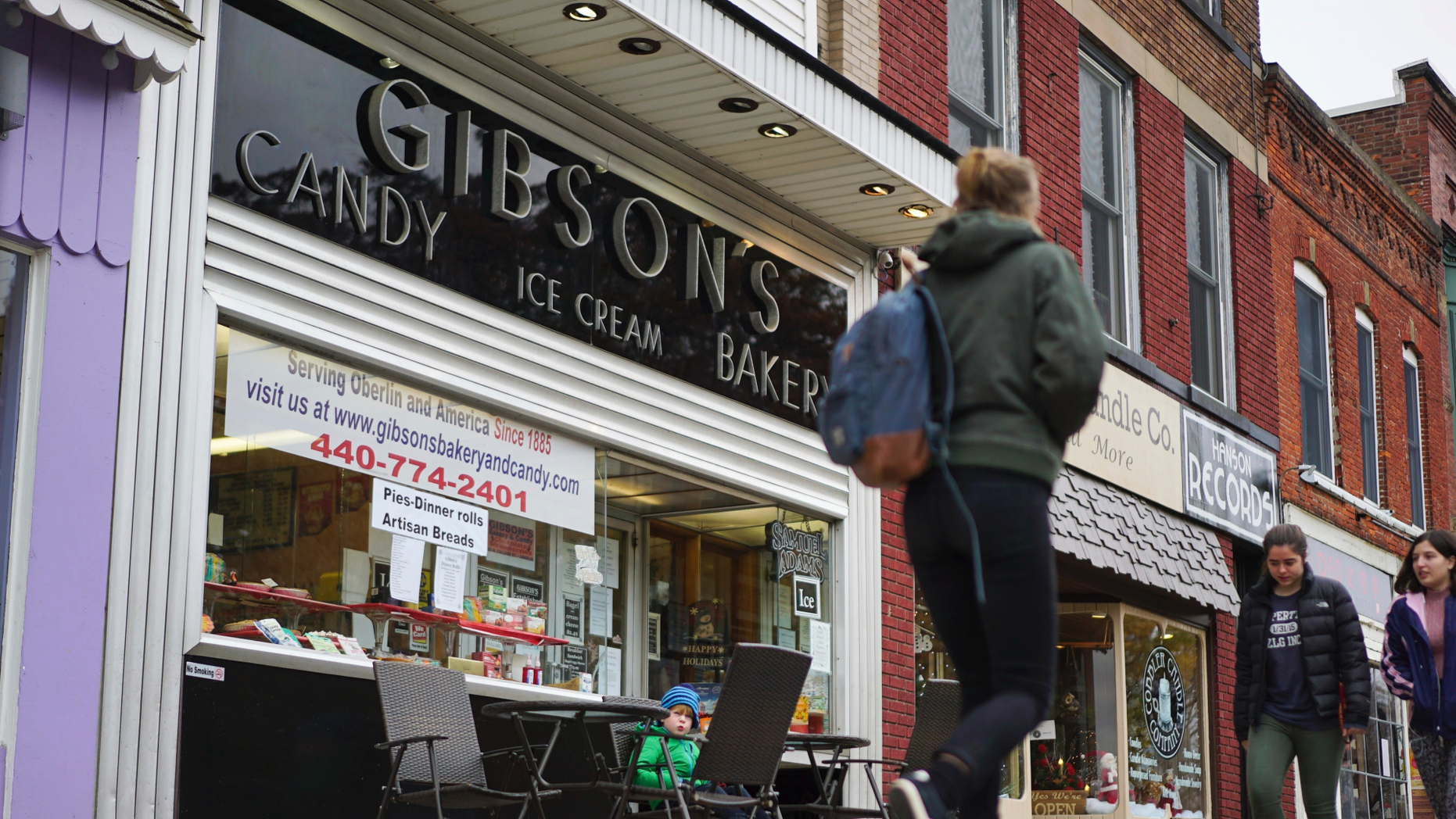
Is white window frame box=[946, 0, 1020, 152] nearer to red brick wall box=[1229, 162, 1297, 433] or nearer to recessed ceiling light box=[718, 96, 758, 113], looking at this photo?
recessed ceiling light box=[718, 96, 758, 113]

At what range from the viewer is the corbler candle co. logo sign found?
14570mm

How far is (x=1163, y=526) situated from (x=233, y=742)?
31.4 ft

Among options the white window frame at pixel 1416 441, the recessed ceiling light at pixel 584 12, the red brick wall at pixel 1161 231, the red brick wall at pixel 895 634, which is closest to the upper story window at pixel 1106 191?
the red brick wall at pixel 1161 231

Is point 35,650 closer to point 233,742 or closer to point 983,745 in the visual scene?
point 233,742

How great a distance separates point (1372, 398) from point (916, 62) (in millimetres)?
10557

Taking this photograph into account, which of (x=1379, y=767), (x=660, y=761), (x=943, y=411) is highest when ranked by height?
(x=943, y=411)

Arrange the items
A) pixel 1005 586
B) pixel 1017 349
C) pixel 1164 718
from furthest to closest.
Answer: pixel 1164 718 < pixel 1017 349 < pixel 1005 586

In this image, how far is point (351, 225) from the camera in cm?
770

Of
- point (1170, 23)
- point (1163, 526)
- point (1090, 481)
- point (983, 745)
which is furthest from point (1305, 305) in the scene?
point (983, 745)

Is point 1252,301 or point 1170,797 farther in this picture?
point 1252,301

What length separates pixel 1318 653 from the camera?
27.0 ft

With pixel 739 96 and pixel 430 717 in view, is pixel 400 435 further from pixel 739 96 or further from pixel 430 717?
pixel 739 96

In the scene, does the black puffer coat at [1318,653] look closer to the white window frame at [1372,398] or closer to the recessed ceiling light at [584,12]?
the recessed ceiling light at [584,12]

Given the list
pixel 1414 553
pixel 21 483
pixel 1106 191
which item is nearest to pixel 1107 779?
pixel 1106 191
